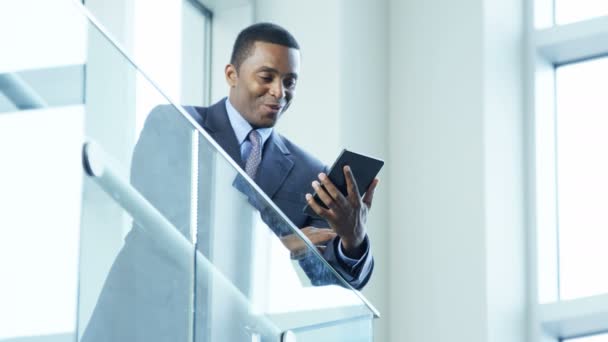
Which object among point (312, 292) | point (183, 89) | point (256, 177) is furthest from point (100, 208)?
point (183, 89)

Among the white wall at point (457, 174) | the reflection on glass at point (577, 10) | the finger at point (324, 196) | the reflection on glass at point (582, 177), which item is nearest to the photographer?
the finger at point (324, 196)

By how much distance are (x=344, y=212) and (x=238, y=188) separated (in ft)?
2.67

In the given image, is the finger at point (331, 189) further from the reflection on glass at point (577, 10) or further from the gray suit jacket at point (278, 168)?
the reflection on glass at point (577, 10)

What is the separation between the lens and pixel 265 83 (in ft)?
15.0

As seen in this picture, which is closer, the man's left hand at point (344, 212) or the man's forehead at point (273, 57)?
the man's left hand at point (344, 212)

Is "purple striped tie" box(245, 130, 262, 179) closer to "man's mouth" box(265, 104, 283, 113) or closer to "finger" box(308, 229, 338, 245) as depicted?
"man's mouth" box(265, 104, 283, 113)

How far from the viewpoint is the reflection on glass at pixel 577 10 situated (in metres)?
7.92

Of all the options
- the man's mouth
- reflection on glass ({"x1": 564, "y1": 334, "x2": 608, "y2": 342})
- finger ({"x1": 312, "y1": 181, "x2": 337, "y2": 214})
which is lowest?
reflection on glass ({"x1": 564, "y1": 334, "x2": 608, "y2": 342})

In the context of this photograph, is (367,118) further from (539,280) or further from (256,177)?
(256,177)

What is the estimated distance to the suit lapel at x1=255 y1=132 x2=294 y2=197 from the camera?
4414mm

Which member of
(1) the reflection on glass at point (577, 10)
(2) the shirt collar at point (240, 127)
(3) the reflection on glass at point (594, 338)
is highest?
(1) the reflection on glass at point (577, 10)

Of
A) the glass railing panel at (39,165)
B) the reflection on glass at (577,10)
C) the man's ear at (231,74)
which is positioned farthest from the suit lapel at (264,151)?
the reflection on glass at (577,10)

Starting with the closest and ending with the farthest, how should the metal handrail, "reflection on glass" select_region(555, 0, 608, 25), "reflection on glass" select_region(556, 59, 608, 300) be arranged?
1. the metal handrail
2. "reflection on glass" select_region(556, 59, 608, 300)
3. "reflection on glass" select_region(555, 0, 608, 25)

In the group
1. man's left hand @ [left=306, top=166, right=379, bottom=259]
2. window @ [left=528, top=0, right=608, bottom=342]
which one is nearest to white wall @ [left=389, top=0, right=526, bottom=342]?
window @ [left=528, top=0, right=608, bottom=342]
